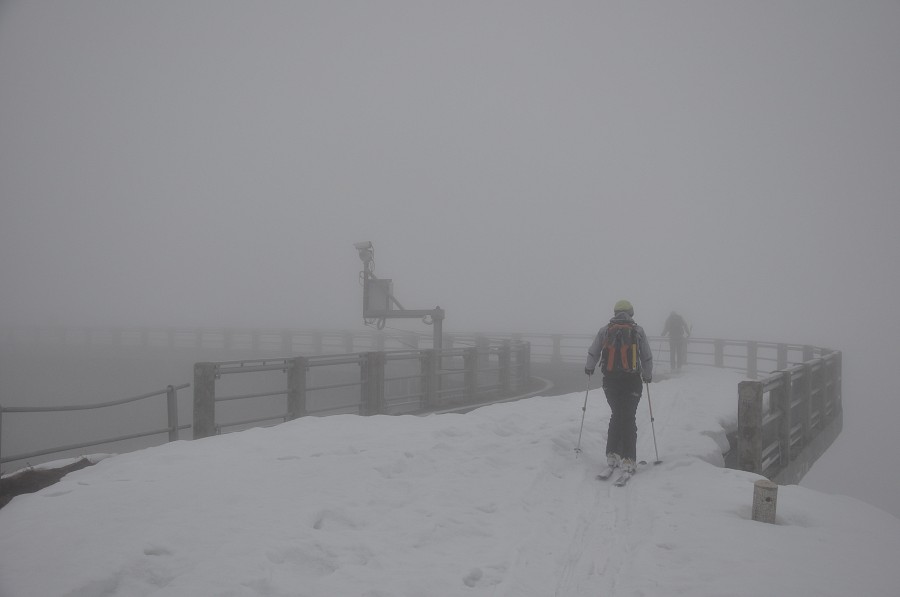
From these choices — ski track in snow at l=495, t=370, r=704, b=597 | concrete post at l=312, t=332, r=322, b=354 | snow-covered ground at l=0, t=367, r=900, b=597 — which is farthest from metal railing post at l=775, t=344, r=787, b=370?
concrete post at l=312, t=332, r=322, b=354

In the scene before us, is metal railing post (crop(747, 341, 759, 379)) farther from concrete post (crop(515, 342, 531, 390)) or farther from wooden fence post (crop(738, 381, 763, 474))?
wooden fence post (crop(738, 381, 763, 474))

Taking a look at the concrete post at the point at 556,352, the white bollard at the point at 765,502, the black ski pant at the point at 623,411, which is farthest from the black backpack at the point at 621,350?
the concrete post at the point at 556,352

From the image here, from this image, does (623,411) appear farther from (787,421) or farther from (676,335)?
(676,335)

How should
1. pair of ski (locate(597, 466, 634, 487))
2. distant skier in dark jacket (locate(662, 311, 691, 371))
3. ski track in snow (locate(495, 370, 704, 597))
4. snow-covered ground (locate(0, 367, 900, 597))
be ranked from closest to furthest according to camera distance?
snow-covered ground (locate(0, 367, 900, 597))
ski track in snow (locate(495, 370, 704, 597))
pair of ski (locate(597, 466, 634, 487))
distant skier in dark jacket (locate(662, 311, 691, 371))

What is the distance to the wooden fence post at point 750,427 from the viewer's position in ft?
20.8

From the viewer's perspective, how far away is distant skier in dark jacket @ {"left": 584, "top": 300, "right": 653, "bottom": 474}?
20.5 ft

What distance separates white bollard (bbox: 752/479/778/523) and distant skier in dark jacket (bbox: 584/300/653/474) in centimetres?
179

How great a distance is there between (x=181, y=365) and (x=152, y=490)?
23.6 metres

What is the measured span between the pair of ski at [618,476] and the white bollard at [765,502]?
155 cm

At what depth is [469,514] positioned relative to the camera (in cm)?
464

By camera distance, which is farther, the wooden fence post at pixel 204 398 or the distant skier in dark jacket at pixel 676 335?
the distant skier in dark jacket at pixel 676 335

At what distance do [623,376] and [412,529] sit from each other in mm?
3438

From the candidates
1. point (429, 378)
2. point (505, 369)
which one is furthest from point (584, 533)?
point (505, 369)

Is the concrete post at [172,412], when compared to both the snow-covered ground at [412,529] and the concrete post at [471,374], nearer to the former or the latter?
the snow-covered ground at [412,529]
